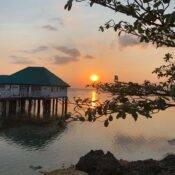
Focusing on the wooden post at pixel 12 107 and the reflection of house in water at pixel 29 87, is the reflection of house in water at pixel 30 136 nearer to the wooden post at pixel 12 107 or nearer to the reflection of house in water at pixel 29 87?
the reflection of house in water at pixel 29 87

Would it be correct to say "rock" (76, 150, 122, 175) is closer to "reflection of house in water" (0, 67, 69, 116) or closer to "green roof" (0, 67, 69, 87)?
"reflection of house in water" (0, 67, 69, 116)

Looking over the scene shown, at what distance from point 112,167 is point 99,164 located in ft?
3.72

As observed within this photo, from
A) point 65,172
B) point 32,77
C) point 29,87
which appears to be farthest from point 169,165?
point 32,77

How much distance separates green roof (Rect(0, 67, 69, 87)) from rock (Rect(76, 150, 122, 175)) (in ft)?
104

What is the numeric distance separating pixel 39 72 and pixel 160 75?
180 feet

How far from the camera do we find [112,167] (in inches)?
1022

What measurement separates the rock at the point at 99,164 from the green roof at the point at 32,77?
31.6 m

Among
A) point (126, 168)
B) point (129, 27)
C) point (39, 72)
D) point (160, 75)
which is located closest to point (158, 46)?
point (129, 27)

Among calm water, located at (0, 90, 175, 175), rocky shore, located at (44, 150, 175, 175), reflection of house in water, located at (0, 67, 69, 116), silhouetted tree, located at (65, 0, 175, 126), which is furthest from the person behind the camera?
reflection of house in water, located at (0, 67, 69, 116)

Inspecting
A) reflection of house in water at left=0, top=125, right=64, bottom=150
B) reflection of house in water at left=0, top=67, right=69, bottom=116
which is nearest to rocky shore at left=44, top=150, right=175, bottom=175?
reflection of house in water at left=0, top=125, right=64, bottom=150

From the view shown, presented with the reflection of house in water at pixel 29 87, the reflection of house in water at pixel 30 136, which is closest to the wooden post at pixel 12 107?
the reflection of house in water at pixel 29 87

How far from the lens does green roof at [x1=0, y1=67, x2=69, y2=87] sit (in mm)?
59844

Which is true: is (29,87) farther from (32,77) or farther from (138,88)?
(138,88)

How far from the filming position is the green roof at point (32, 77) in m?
59.8
